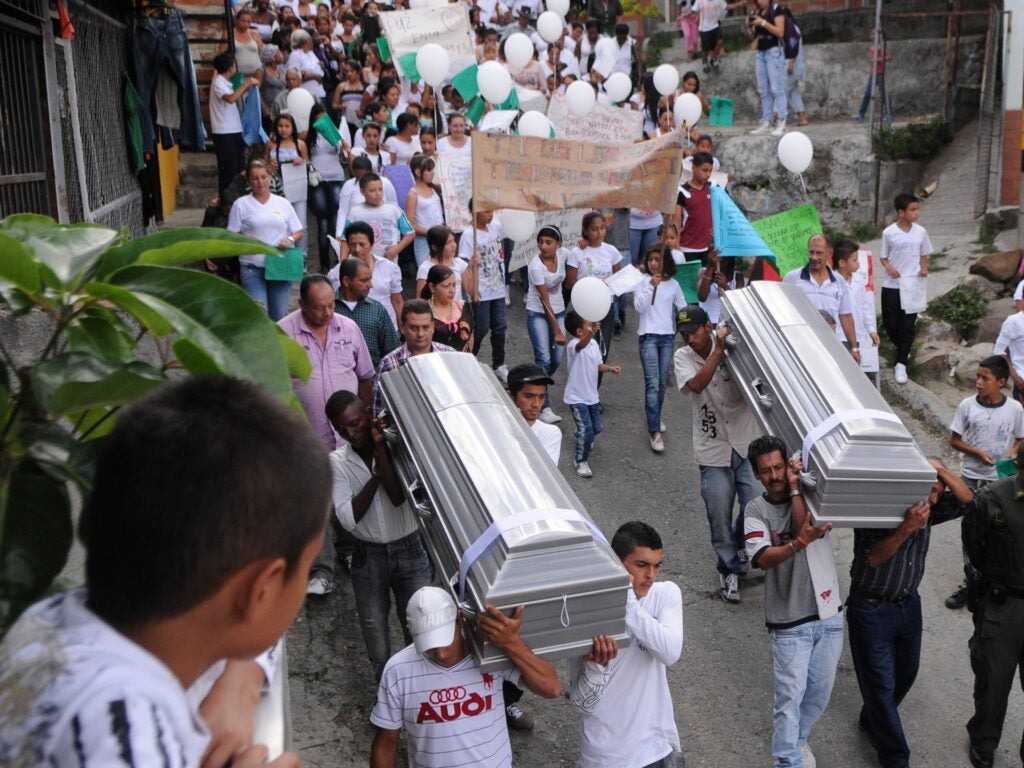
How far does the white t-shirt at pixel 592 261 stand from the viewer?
8609 mm

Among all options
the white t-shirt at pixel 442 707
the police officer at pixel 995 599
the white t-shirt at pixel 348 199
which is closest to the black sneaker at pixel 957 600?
the police officer at pixel 995 599

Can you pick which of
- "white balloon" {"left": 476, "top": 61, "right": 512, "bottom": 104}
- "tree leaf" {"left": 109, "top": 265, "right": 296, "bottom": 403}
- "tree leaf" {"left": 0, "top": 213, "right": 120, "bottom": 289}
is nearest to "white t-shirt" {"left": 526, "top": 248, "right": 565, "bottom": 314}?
"white balloon" {"left": 476, "top": 61, "right": 512, "bottom": 104}

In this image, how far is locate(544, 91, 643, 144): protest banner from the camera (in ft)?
35.7

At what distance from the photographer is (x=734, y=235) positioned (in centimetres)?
773

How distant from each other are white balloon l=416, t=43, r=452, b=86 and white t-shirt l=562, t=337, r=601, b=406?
3.79 m

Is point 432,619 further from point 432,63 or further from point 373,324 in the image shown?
point 432,63

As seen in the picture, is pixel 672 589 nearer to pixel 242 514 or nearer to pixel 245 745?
pixel 245 745

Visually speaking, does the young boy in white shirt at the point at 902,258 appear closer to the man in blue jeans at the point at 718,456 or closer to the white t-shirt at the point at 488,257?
the white t-shirt at the point at 488,257

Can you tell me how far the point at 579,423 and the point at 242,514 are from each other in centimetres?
670

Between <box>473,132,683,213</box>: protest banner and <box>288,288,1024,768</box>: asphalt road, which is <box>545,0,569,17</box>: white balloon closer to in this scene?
<box>473,132,683,213</box>: protest banner

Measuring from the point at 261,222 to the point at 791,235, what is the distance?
3.69 meters

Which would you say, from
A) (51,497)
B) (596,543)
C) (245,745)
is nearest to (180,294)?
(51,497)

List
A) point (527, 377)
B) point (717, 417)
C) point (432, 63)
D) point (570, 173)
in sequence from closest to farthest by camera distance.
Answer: point (527, 377) → point (717, 417) → point (570, 173) → point (432, 63)

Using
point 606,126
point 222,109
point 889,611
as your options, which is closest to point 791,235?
point 606,126
